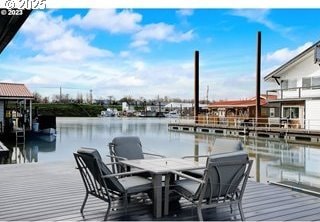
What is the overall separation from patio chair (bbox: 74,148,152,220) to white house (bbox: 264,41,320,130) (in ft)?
55.4

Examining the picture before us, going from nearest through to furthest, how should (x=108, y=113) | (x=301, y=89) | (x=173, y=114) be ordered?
(x=301, y=89), (x=108, y=113), (x=173, y=114)

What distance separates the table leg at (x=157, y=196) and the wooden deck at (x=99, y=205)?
94 millimetres

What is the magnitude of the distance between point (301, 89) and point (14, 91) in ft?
53.8

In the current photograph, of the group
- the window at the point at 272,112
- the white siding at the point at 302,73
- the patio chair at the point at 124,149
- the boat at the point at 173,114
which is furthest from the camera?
the boat at the point at 173,114

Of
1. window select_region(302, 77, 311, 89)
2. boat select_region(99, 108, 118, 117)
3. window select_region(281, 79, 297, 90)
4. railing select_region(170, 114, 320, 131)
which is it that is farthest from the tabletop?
boat select_region(99, 108, 118, 117)

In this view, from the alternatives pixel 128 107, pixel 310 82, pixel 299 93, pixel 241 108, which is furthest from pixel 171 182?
pixel 128 107

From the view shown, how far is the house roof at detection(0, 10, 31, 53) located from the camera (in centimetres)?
265

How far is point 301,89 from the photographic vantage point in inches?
785

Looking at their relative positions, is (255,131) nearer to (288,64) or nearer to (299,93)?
(299,93)

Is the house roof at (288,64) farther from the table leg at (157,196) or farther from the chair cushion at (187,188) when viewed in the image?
the table leg at (157,196)

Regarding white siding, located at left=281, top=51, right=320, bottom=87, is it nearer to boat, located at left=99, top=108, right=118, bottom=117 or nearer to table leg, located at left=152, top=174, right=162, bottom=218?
table leg, located at left=152, top=174, right=162, bottom=218

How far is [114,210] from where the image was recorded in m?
3.41

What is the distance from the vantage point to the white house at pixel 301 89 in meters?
18.9

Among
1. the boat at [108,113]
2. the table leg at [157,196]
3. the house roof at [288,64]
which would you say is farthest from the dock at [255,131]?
the boat at [108,113]
